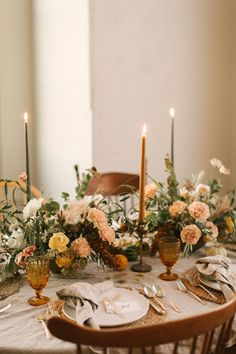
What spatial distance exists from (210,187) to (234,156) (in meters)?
1.48

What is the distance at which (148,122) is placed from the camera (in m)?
2.67

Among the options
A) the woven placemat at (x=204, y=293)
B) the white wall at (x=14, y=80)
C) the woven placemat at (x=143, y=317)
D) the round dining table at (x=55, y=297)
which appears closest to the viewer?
the round dining table at (x=55, y=297)

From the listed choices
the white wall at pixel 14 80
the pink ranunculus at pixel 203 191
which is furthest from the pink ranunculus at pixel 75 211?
the white wall at pixel 14 80

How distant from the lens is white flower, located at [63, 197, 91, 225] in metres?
1.29

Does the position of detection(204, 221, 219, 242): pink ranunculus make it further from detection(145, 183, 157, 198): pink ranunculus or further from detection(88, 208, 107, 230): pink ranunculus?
detection(88, 208, 107, 230): pink ranunculus

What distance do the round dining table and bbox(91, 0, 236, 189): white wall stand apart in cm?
114

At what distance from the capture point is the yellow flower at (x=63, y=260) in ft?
4.17

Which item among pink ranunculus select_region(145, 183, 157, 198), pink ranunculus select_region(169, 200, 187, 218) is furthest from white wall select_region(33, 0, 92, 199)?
pink ranunculus select_region(169, 200, 187, 218)

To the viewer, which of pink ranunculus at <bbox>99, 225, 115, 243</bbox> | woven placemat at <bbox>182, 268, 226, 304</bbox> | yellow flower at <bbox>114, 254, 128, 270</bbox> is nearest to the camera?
woven placemat at <bbox>182, 268, 226, 304</bbox>

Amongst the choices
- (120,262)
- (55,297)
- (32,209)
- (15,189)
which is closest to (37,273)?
(55,297)

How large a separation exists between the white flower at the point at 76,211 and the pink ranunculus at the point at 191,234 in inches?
13.4

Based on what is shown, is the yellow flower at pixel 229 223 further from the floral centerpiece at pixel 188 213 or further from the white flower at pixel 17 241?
the white flower at pixel 17 241

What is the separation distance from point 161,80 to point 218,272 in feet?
5.48

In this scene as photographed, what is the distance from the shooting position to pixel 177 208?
1450mm
